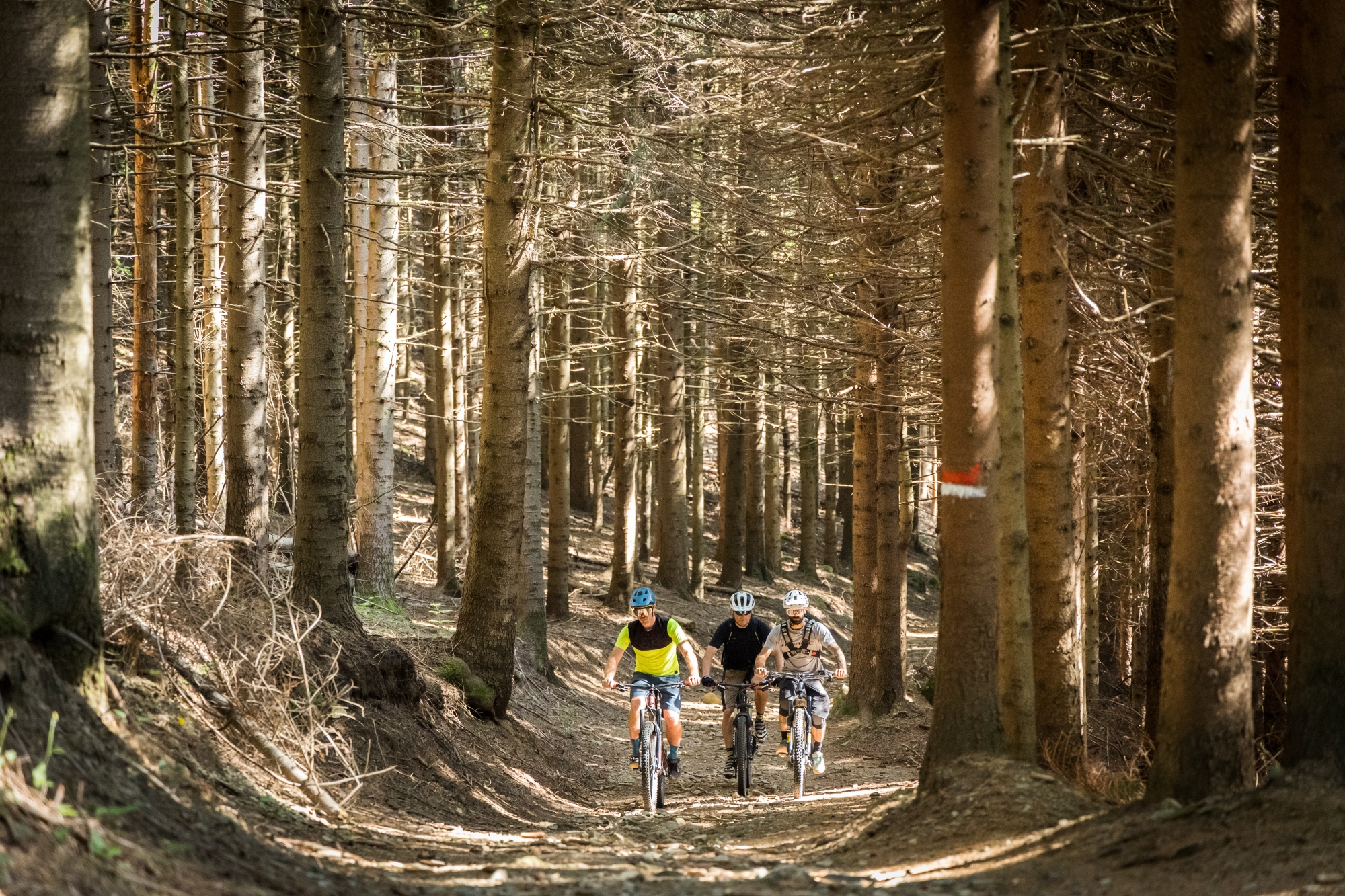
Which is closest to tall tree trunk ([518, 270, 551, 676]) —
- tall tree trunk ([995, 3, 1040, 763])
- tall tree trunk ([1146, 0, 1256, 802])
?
tall tree trunk ([995, 3, 1040, 763])

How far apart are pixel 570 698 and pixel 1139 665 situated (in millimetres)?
8712

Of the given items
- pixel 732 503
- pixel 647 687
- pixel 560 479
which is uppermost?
pixel 560 479

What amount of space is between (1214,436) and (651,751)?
5.65 m

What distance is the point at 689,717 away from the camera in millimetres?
19781

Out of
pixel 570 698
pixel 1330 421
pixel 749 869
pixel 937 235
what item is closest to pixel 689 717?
pixel 570 698

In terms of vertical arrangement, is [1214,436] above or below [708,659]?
above

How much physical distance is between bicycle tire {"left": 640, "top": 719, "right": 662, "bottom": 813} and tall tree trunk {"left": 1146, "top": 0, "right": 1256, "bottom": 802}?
15.4 feet

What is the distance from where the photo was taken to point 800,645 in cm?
1098

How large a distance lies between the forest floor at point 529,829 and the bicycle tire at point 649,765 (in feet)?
0.99

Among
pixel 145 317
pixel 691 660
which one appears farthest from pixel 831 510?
pixel 691 660

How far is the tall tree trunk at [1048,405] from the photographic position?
9.67m

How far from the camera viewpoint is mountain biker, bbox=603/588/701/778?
10.0 m

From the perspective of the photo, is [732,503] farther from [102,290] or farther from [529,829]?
[529,829]

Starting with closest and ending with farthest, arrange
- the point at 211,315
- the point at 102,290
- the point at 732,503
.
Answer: the point at 102,290
the point at 211,315
the point at 732,503
